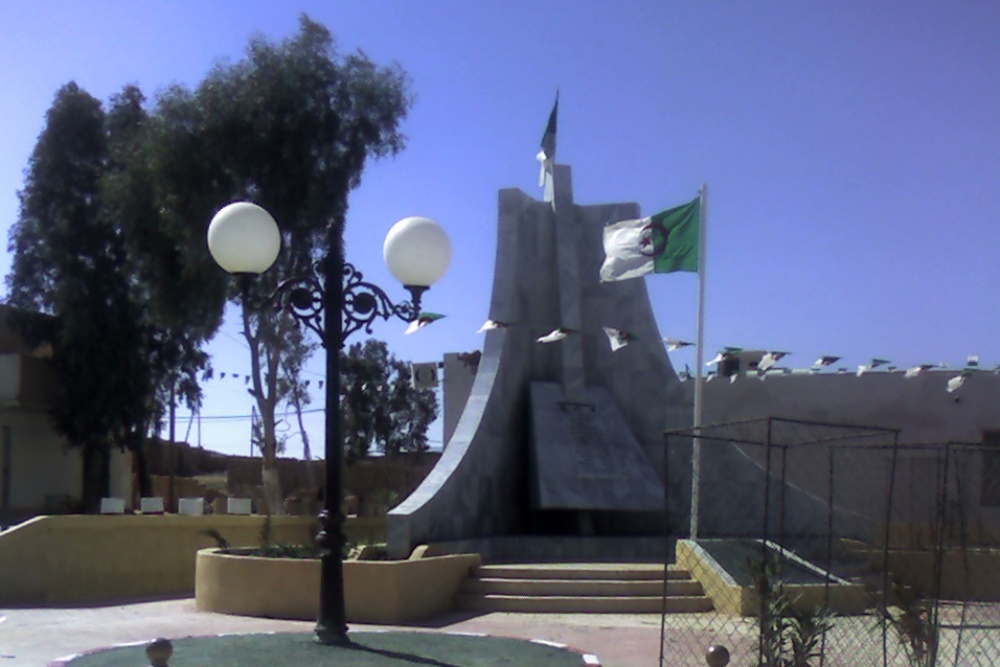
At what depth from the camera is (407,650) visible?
32.0 ft

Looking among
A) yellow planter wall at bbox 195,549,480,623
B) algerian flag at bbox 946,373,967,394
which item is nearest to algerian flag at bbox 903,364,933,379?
algerian flag at bbox 946,373,967,394

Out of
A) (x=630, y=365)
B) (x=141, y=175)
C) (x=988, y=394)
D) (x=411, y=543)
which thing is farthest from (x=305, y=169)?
(x=988, y=394)

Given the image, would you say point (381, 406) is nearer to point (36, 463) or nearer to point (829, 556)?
point (36, 463)

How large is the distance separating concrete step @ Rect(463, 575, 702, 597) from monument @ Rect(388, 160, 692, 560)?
76.3 inches

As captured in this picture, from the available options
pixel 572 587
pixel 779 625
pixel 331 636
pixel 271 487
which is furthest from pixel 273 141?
pixel 779 625

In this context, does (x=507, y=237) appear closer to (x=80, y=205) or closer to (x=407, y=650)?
(x=407, y=650)

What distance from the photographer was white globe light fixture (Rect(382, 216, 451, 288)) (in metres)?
9.33

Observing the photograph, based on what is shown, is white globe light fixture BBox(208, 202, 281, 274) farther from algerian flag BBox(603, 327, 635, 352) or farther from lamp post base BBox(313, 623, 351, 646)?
algerian flag BBox(603, 327, 635, 352)

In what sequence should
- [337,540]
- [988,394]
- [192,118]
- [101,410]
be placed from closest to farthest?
[337,540], [192,118], [988,394], [101,410]

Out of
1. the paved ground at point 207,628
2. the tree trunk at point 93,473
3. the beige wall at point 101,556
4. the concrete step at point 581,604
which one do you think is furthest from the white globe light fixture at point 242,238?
the tree trunk at point 93,473

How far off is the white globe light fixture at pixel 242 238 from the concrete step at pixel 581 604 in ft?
22.1

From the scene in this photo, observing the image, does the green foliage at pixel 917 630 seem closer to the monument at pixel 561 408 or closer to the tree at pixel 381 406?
the monument at pixel 561 408

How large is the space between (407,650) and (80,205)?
2262 cm

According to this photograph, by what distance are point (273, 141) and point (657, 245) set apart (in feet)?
28.3
